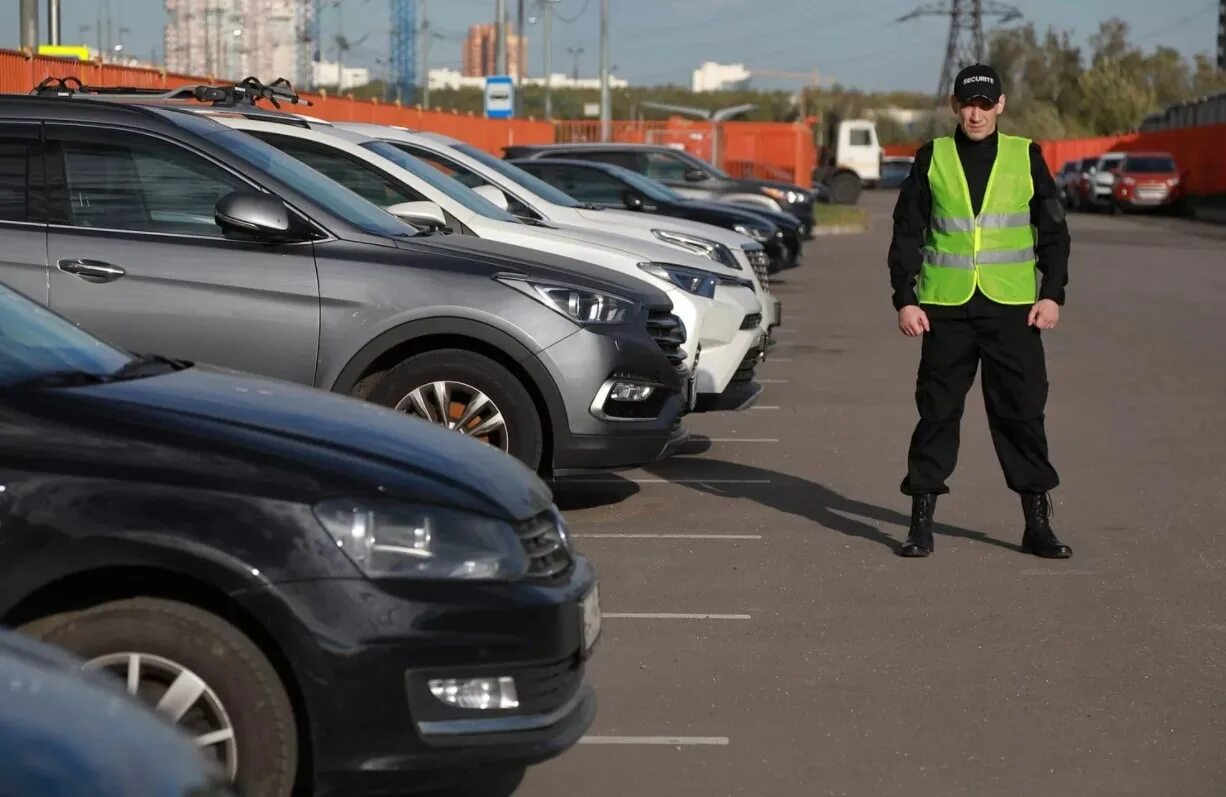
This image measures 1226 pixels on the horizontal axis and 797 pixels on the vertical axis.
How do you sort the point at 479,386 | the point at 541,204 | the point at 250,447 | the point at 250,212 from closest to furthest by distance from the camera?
the point at 250,447 < the point at 250,212 < the point at 479,386 < the point at 541,204

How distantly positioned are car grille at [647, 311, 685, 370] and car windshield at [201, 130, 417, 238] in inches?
46.8

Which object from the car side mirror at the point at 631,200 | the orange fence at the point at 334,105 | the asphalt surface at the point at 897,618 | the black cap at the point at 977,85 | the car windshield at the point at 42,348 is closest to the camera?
the car windshield at the point at 42,348

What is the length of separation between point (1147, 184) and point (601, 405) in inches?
1933

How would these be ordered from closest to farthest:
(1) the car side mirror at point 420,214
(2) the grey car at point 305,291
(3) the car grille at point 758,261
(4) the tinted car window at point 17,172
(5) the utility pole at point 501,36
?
(2) the grey car at point 305,291, (4) the tinted car window at point 17,172, (1) the car side mirror at point 420,214, (3) the car grille at point 758,261, (5) the utility pole at point 501,36

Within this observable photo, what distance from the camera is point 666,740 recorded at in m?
5.54

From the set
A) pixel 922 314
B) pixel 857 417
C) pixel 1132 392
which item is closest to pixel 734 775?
pixel 922 314

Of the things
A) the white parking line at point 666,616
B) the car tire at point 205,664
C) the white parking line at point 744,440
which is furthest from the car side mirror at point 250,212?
the white parking line at point 744,440

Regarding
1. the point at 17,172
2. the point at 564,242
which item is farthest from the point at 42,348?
the point at 564,242

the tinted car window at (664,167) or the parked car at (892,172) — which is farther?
the parked car at (892,172)

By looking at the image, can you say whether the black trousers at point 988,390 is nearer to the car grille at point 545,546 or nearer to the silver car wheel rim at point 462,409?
the silver car wheel rim at point 462,409

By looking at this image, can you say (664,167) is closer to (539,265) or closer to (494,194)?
(494,194)

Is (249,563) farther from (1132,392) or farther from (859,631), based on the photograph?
(1132,392)

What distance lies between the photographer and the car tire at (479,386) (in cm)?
838

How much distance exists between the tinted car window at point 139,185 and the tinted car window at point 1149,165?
50358 mm
